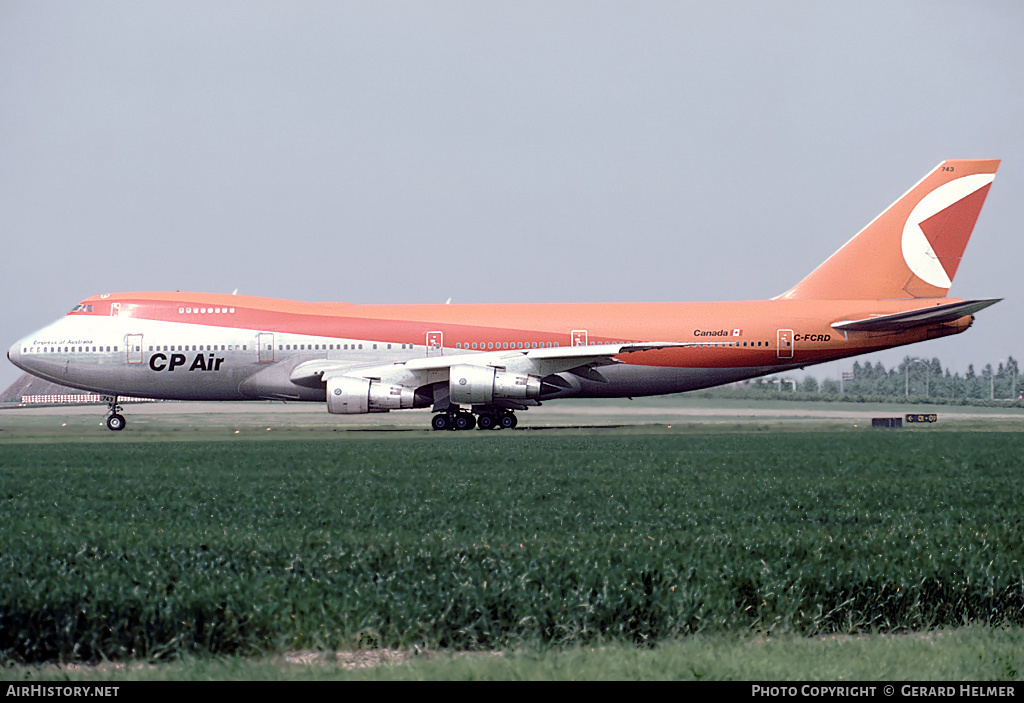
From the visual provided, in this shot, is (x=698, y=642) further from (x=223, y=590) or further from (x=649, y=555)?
(x=223, y=590)

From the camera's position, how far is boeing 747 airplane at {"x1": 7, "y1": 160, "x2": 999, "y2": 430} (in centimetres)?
3303

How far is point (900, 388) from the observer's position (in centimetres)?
11094

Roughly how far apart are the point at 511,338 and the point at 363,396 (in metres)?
5.16

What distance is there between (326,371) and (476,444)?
38.4ft

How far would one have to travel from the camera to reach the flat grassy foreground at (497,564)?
18.8ft

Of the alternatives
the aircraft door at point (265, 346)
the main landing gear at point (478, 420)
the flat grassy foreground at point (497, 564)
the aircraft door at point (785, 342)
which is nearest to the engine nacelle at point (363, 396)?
the main landing gear at point (478, 420)

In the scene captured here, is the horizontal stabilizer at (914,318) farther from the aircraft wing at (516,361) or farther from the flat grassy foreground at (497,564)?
the flat grassy foreground at (497,564)

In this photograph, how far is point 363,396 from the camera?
32031 mm

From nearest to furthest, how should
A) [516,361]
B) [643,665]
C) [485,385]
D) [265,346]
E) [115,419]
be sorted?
1. [643,665]
2. [485,385]
3. [516,361]
4. [265,346]
5. [115,419]

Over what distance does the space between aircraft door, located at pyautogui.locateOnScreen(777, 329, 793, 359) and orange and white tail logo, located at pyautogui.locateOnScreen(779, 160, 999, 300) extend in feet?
9.68

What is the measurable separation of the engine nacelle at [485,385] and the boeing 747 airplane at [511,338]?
53mm

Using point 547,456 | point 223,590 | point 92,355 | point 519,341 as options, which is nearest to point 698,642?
point 223,590

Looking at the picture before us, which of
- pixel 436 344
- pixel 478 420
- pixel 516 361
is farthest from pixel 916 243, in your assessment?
pixel 436 344

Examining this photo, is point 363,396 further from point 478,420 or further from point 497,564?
point 497,564
